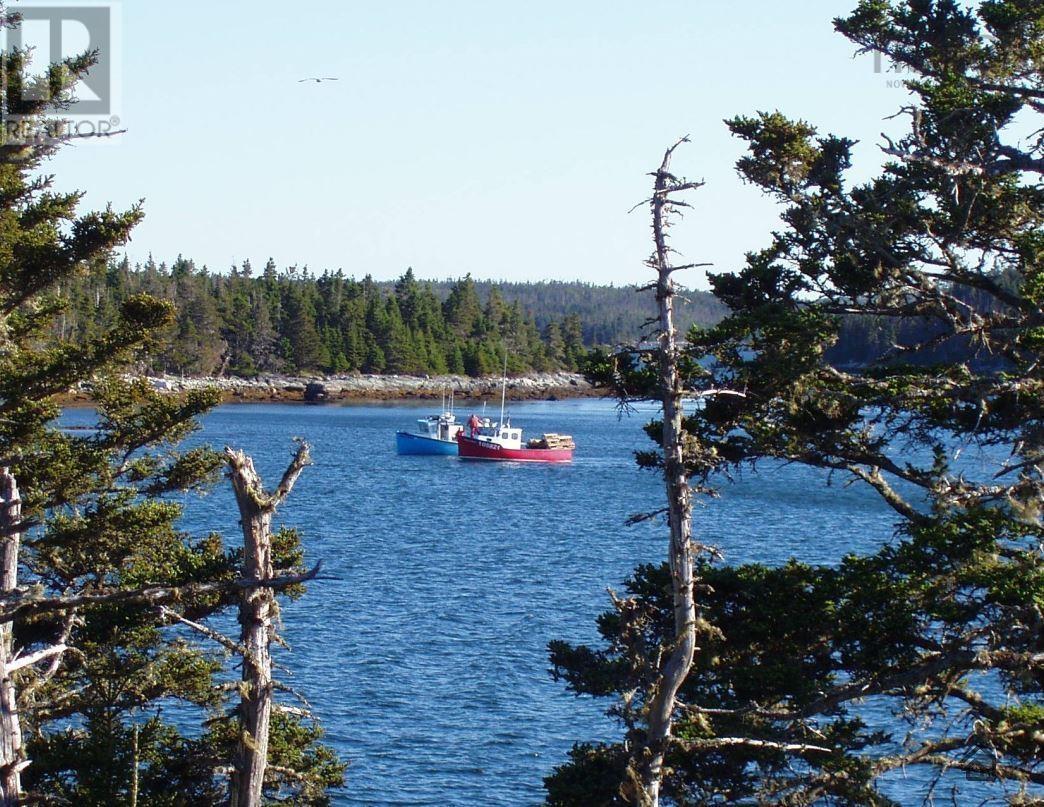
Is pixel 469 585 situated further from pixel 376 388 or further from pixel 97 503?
pixel 376 388

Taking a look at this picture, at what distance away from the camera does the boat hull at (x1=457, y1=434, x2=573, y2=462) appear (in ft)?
276

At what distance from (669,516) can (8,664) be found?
24.3 ft

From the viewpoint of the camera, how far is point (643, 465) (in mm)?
12727

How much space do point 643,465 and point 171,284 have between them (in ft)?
491

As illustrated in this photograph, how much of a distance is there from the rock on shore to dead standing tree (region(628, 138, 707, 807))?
392ft

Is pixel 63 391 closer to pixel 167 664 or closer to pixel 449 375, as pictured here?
pixel 167 664

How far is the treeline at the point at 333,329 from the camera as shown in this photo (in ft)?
457

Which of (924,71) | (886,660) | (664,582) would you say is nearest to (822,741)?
(886,660)

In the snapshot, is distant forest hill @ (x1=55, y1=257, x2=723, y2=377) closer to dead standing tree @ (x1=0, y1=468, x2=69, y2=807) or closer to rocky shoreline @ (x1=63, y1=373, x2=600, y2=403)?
rocky shoreline @ (x1=63, y1=373, x2=600, y2=403)

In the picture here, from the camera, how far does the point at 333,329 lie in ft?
504

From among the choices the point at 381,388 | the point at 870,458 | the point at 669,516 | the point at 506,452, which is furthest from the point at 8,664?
the point at 381,388

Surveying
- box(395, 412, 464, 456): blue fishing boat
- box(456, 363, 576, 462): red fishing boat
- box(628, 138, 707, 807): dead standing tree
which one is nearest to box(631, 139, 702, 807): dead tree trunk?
box(628, 138, 707, 807): dead standing tree

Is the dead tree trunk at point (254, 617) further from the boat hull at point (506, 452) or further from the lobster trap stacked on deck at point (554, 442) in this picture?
the boat hull at point (506, 452)

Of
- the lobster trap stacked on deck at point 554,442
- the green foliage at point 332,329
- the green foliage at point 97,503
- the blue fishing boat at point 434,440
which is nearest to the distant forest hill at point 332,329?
the green foliage at point 332,329
